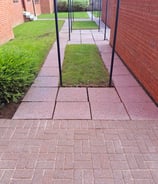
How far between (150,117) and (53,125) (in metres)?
1.34

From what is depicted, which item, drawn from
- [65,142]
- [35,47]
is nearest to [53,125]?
[65,142]

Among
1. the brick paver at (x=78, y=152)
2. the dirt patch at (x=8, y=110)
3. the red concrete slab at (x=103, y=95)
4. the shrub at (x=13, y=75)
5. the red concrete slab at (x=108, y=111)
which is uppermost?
the shrub at (x=13, y=75)

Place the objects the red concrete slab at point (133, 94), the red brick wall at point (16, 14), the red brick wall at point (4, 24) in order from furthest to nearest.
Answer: the red brick wall at point (16, 14) < the red brick wall at point (4, 24) < the red concrete slab at point (133, 94)

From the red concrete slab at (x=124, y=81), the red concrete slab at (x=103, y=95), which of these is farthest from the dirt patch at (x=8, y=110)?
the red concrete slab at (x=124, y=81)

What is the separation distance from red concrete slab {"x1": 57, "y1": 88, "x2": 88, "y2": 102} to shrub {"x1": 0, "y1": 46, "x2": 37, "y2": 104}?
651 mm

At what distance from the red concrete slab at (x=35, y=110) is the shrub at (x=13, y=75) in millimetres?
243

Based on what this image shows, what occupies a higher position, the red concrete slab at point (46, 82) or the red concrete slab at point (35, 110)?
the red concrete slab at point (35, 110)

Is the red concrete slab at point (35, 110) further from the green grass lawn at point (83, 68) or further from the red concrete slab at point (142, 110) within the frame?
the red concrete slab at point (142, 110)

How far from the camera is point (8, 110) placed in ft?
9.62

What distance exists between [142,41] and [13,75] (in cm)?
239

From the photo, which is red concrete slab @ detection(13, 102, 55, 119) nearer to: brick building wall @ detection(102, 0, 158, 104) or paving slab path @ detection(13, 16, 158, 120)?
paving slab path @ detection(13, 16, 158, 120)

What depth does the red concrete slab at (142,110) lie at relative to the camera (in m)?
2.70

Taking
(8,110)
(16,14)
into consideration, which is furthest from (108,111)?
(16,14)

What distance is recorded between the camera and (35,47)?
635cm
